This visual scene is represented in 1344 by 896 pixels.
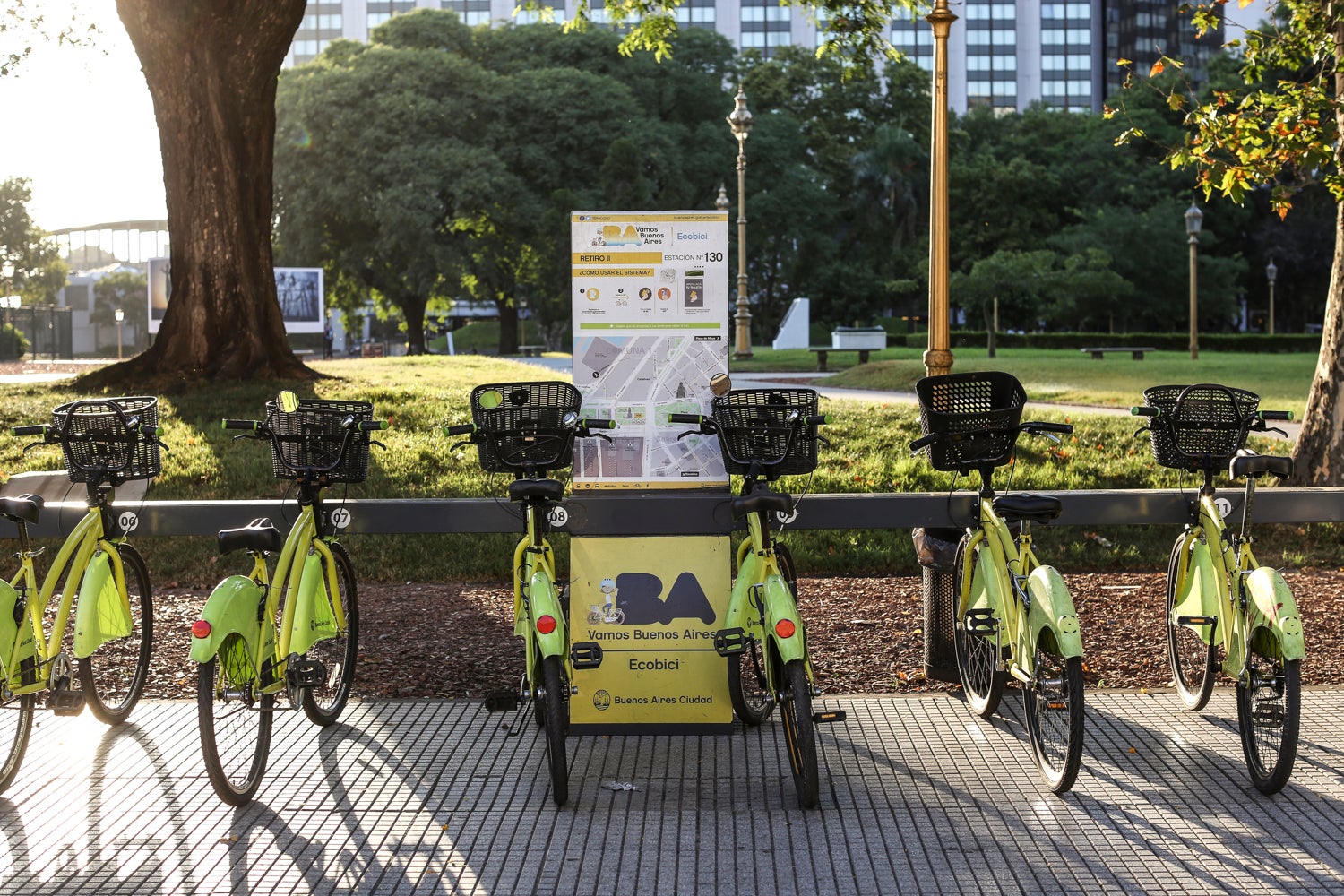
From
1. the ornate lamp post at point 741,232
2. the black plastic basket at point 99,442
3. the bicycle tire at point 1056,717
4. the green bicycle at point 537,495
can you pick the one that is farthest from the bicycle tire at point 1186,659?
the ornate lamp post at point 741,232

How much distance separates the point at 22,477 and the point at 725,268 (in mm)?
4197

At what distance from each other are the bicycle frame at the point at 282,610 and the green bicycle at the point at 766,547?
1.47 metres

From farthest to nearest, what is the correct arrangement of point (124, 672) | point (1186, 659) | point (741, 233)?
point (741, 233) → point (124, 672) → point (1186, 659)

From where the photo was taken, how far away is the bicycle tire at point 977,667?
17.9ft

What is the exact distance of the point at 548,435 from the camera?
5.14 m

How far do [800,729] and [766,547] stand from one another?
72cm

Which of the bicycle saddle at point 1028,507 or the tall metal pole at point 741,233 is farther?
the tall metal pole at point 741,233

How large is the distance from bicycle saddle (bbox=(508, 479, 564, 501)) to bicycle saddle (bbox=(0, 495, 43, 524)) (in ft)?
5.91

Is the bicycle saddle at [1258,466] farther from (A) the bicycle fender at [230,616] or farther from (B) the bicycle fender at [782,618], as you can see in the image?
(A) the bicycle fender at [230,616]

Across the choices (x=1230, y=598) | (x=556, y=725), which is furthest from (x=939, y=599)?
(x=556, y=725)

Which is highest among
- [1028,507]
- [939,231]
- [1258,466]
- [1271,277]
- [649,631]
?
[1271,277]

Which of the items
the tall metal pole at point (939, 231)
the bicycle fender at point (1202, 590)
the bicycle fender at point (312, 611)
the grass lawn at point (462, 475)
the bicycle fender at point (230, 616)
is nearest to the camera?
the bicycle fender at point (230, 616)

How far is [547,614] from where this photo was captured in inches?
185

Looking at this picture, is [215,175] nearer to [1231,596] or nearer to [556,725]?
[556,725]
